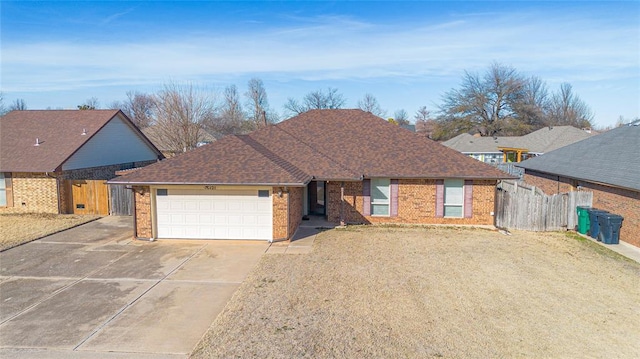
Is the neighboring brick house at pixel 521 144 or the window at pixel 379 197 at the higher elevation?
the neighboring brick house at pixel 521 144

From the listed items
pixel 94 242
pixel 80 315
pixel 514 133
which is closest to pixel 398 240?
pixel 80 315

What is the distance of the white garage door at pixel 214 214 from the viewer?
13922 millimetres

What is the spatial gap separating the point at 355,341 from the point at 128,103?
250 ft

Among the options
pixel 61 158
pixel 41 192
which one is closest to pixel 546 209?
pixel 61 158

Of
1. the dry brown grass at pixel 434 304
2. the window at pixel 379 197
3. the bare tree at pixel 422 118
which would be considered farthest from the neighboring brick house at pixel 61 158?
the bare tree at pixel 422 118

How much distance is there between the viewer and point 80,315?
8.14 meters

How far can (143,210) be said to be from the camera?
46.2 feet

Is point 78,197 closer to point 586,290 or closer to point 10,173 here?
point 10,173

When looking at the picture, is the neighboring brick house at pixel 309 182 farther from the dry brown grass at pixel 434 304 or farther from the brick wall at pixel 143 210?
the dry brown grass at pixel 434 304

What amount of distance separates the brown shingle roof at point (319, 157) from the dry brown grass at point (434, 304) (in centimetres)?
331

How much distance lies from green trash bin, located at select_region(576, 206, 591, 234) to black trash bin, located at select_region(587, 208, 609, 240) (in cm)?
24

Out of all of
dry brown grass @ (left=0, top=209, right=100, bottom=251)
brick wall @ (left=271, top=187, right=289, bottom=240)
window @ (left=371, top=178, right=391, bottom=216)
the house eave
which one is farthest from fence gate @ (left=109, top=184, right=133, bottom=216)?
window @ (left=371, top=178, right=391, bottom=216)

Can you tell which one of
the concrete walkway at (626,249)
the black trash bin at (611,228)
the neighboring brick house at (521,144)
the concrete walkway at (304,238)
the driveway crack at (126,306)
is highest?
the neighboring brick house at (521,144)

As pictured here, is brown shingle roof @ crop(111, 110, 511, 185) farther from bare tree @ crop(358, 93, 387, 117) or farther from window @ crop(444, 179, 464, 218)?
bare tree @ crop(358, 93, 387, 117)
